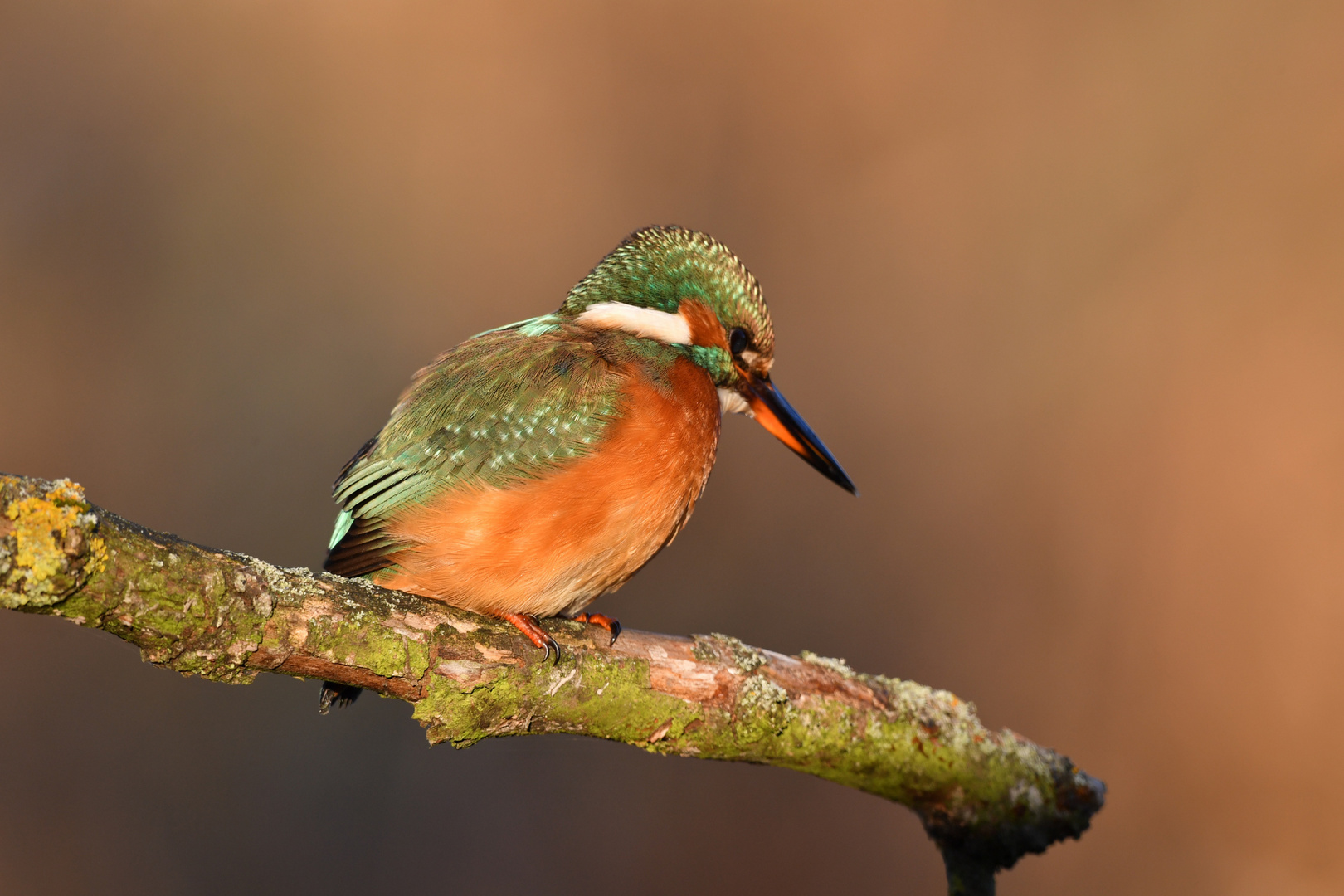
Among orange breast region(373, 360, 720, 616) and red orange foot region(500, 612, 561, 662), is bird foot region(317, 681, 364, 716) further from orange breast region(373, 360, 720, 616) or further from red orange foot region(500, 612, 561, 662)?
red orange foot region(500, 612, 561, 662)

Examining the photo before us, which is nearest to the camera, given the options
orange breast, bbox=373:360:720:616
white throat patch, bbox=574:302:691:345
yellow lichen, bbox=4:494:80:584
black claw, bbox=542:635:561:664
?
yellow lichen, bbox=4:494:80:584

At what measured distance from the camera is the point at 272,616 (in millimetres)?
1449

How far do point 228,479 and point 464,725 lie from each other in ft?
9.01

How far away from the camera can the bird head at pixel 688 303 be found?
235cm

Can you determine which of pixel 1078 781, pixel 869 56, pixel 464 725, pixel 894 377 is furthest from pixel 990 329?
pixel 464 725

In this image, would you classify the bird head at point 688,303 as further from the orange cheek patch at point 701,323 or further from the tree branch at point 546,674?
the tree branch at point 546,674

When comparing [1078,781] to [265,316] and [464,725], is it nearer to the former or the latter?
[464,725]

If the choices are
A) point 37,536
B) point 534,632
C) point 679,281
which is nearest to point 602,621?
point 534,632

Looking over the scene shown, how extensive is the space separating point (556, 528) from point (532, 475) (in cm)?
12

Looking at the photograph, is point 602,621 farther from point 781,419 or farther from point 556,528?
point 781,419

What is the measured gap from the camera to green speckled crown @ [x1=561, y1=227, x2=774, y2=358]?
2.36 meters

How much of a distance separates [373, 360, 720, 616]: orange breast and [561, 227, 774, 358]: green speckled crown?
1.15ft

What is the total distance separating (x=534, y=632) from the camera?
186cm

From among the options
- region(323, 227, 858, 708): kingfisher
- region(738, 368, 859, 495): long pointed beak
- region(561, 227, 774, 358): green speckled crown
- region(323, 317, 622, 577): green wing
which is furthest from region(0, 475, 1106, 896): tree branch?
region(561, 227, 774, 358): green speckled crown
